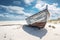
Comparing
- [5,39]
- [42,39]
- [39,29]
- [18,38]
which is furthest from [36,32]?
[5,39]

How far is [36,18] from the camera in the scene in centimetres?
510

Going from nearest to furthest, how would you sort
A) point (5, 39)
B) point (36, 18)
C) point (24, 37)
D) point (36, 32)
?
point (5, 39) < point (24, 37) < point (36, 32) < point (36, 18)

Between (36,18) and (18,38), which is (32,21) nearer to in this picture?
(36,18)

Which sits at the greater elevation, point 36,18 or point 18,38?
point 36,18

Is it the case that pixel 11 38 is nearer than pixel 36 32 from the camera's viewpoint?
Yes

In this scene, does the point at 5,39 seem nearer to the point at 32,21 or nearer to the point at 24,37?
the point at 24,37

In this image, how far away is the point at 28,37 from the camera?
4203 mm

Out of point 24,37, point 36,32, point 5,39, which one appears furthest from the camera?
point 36,32

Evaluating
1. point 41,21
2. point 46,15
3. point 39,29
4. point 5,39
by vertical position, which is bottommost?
point 5,39

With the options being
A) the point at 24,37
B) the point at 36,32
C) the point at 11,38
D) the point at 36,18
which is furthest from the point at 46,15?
the point at 11,38

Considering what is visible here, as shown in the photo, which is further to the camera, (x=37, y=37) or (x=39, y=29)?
(x=39, y=29)

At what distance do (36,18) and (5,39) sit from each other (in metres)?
1.96

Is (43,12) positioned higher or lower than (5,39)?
higher

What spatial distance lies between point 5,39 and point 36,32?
5.13ft
